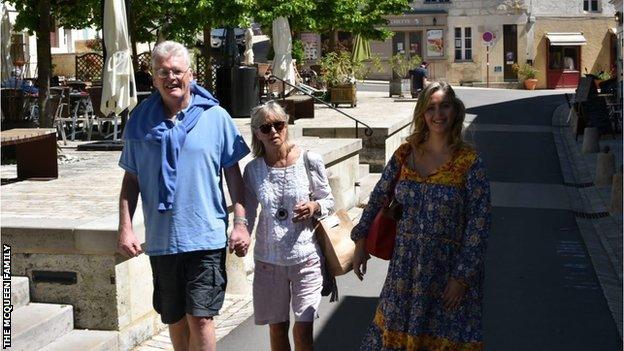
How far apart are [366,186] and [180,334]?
30.3 feet

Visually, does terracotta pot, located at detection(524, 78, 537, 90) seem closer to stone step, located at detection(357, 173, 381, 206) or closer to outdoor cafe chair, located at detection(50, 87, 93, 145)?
outdoor cafe chair, located at detection(50, 87, 93, 145)

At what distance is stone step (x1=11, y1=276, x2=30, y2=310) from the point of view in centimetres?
638

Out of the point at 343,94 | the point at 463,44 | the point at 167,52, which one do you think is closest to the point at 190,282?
the point at 167,52

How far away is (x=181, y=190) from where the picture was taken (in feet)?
16.5

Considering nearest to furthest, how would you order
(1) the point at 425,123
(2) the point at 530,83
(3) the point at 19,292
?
(1) the point at 425,123 → (3) the point at 19,292 → (2) the point at 530,83

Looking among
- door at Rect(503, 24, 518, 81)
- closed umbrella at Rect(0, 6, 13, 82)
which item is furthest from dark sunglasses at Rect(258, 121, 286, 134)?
door at Rect(503, 24, 518, 81)

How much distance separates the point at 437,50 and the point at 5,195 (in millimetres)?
51953

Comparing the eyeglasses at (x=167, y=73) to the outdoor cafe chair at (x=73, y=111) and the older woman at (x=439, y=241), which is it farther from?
the outdoor cafe chair at (x=73, y=111)

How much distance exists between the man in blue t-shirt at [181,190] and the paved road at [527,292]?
1818 mm

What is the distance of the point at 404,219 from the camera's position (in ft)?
16.0

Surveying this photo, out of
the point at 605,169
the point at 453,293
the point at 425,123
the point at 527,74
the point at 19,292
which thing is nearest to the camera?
the point at 453,293

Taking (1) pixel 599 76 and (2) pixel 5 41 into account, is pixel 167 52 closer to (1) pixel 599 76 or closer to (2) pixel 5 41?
(2) pixel 5 41

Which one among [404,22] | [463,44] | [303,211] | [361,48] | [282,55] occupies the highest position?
[404,22]

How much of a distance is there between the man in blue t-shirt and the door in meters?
53.9
